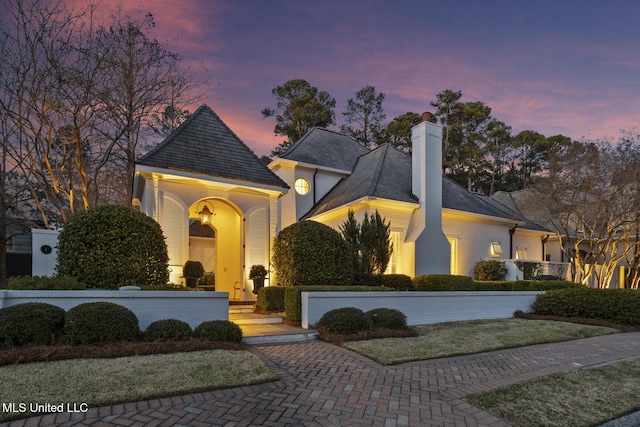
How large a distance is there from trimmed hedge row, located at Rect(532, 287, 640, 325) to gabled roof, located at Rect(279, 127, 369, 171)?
419 inches

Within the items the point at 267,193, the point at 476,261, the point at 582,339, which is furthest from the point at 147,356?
the point at 476,261

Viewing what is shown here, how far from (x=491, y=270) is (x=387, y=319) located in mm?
9731

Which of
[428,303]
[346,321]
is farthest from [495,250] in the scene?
[346,321]

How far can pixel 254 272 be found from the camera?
37.1 ft

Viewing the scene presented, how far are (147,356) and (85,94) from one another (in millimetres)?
10794

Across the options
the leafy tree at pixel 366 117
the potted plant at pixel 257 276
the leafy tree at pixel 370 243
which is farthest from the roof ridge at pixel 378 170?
the leafy tree at pixel 366 117

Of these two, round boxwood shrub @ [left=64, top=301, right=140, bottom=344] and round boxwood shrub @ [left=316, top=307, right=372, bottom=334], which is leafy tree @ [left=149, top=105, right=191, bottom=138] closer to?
round boxwood shrub @ [left=64, top=301, right=140, bottom=344]

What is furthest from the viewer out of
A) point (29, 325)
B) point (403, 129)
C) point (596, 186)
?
point (403, 129)

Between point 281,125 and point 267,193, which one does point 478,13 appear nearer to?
point 267,193

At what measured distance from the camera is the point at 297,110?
30.5 m

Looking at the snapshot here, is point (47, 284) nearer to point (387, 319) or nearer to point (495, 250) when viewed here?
point (387, 319)

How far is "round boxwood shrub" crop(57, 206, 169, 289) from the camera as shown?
24.6 feet

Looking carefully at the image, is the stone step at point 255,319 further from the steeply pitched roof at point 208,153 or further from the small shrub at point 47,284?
the steeply pitched roof at point 208,153

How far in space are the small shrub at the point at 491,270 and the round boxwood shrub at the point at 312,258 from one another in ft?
27.7
